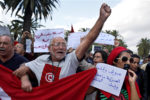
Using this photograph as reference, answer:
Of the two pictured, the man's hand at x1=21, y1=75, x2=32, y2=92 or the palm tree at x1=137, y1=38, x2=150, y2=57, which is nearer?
the man's hand at x1=21, y1=75, x2=32, y2=92

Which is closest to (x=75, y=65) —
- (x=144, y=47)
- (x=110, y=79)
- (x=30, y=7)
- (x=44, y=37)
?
(x=110, y=79)

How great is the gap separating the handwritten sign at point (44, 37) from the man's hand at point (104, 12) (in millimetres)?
2700

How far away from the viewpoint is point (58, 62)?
2.28 meters

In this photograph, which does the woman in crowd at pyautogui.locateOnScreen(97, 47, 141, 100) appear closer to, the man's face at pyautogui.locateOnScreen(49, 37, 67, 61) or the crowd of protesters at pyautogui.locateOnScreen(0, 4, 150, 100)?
the crowd of protesters at pyautogui.locateOnScreen(0, 4, 150, 100)

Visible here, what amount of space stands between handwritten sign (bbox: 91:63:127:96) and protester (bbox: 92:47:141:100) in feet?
0.27

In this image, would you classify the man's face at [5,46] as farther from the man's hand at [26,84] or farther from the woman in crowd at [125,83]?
the woman in crowd at [125,83]

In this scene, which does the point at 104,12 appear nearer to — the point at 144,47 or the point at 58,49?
the point at 58,49

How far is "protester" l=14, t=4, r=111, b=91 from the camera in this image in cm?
200

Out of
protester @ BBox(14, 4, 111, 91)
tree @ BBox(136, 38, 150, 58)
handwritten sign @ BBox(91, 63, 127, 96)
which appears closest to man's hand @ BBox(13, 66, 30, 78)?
protester @ BBox(14, 4, 111, 91)

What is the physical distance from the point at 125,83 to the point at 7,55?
5.20 feet

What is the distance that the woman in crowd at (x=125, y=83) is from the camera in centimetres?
202

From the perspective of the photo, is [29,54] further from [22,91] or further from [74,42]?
[22,91]

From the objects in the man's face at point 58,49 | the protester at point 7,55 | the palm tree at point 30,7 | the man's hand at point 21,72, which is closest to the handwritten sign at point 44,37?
the protester at point 7,55

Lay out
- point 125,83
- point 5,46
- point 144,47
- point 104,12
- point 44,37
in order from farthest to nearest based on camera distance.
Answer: point 144,47
point 44,37
point 5,46
point 125,83
point 104,12
